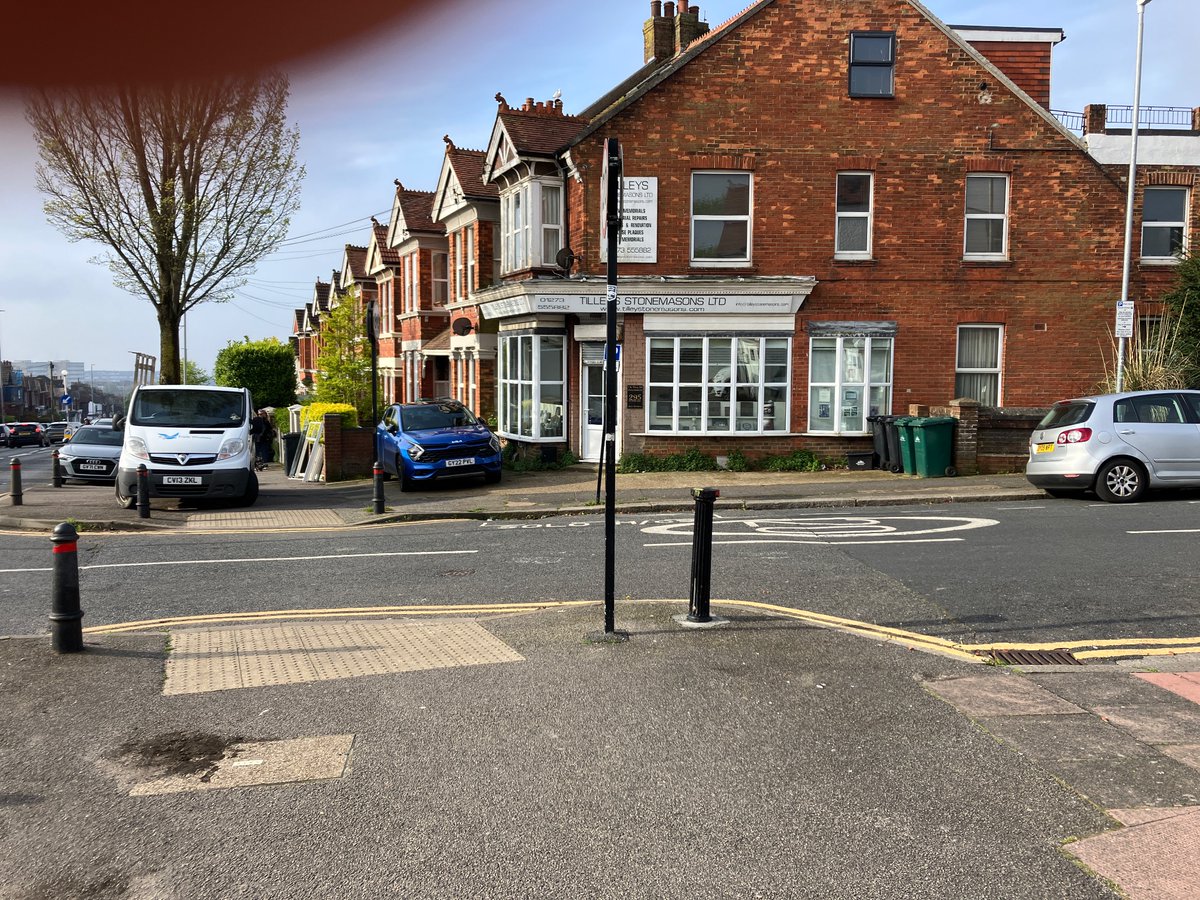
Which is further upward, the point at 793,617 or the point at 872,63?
the point at 872,63

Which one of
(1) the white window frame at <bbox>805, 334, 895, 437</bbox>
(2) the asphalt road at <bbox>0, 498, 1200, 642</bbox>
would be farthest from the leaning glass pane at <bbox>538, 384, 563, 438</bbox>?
(2) the asphalt road at <bbox>0, 498, 1200, 642</bbox>

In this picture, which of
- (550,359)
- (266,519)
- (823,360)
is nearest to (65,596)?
(266,519)

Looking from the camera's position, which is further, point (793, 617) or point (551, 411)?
point (551, 411)

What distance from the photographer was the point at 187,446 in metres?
16.2

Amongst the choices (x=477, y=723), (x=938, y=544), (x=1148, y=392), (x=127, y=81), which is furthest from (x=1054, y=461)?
(x=127, y=81)

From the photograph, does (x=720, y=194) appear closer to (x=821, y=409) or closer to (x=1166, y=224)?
(x=821, y=409)

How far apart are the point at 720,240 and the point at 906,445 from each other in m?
5.74

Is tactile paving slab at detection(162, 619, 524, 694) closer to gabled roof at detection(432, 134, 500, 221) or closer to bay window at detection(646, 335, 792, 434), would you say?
bay window at detection(646, 335, 792, 434)

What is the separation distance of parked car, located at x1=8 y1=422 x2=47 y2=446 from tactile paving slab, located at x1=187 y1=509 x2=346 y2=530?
50.8 meters

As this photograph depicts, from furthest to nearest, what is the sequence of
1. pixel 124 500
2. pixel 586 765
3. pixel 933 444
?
pixel 933 444, pixel 124 500, pixel 586 765

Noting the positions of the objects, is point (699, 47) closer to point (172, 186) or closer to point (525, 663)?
point (172, 186)

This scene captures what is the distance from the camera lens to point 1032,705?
5.68 meters

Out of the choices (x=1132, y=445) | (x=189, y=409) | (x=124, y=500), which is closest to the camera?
(x=1132, y=445)

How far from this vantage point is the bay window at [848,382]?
2052 centimetres
